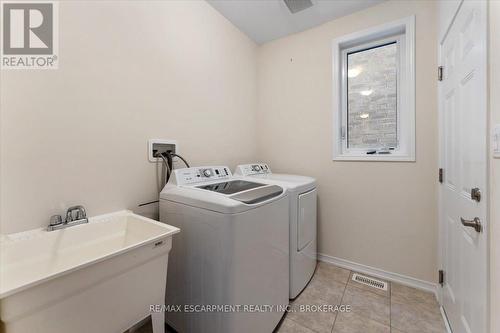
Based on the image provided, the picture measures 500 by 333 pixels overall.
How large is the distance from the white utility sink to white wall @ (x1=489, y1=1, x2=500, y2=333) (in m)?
1.34

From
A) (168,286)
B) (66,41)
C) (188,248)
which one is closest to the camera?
(66,41)

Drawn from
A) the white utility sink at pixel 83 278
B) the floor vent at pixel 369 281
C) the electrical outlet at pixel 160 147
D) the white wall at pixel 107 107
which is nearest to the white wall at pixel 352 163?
the floor vent at pixel 369 281

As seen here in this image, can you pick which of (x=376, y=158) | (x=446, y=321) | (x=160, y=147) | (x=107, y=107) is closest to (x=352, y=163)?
(x=376, y=158)

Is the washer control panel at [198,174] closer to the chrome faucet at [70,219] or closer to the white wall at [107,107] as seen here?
the white wall at [107,107]

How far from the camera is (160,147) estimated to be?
1.53m

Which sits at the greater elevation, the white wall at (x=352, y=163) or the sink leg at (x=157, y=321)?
the white wall at (x=352, y=163)

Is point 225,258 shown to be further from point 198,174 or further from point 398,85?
point 398,85

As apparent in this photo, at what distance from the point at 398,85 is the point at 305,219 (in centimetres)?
155

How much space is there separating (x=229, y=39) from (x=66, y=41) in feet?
4.85

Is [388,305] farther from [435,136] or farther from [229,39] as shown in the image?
[229,39]

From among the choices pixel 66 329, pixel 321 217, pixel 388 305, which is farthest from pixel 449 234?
pixel 66 329

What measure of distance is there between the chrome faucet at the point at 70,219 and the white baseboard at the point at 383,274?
2.15 meters

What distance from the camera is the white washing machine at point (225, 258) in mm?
1053

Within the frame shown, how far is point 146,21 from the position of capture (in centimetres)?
142
